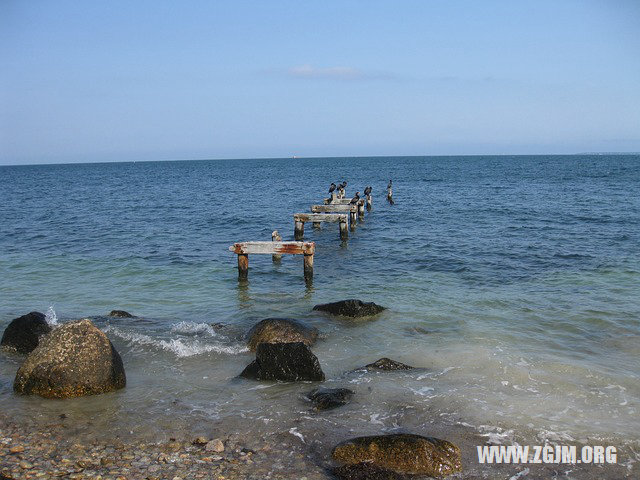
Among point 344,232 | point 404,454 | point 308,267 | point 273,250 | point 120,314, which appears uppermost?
point 273,250

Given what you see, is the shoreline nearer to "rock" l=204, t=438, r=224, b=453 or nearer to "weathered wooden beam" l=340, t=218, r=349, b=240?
"rock" l=204, t=438, r=224, b=453

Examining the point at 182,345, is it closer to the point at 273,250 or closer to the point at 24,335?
the point at 24,335

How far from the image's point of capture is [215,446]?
22.8 feet

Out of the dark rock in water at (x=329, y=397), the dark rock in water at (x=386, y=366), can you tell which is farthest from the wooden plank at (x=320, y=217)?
the dark rock in water at (x=329, y=397)

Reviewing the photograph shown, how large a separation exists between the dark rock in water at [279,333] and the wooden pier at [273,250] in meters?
5.33

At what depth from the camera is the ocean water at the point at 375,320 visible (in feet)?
25.8

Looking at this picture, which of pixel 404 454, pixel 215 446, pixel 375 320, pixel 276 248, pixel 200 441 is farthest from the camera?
pixel 276 248

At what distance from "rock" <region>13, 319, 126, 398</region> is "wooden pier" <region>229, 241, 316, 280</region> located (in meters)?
8.09

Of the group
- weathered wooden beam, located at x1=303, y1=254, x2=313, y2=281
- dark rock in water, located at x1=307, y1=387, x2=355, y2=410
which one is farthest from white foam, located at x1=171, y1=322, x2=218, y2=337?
Result: weathered wooden beam, located at x1=303, y1=254, x2=313, y2=281

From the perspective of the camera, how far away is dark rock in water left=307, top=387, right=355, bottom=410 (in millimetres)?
8141

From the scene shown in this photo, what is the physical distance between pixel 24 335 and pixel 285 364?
5.38 m

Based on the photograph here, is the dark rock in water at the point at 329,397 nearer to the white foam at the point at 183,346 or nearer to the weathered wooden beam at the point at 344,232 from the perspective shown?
the white foam at the point at 183,346

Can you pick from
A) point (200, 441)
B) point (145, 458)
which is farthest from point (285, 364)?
point (145, 458)

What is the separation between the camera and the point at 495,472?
642 cm
